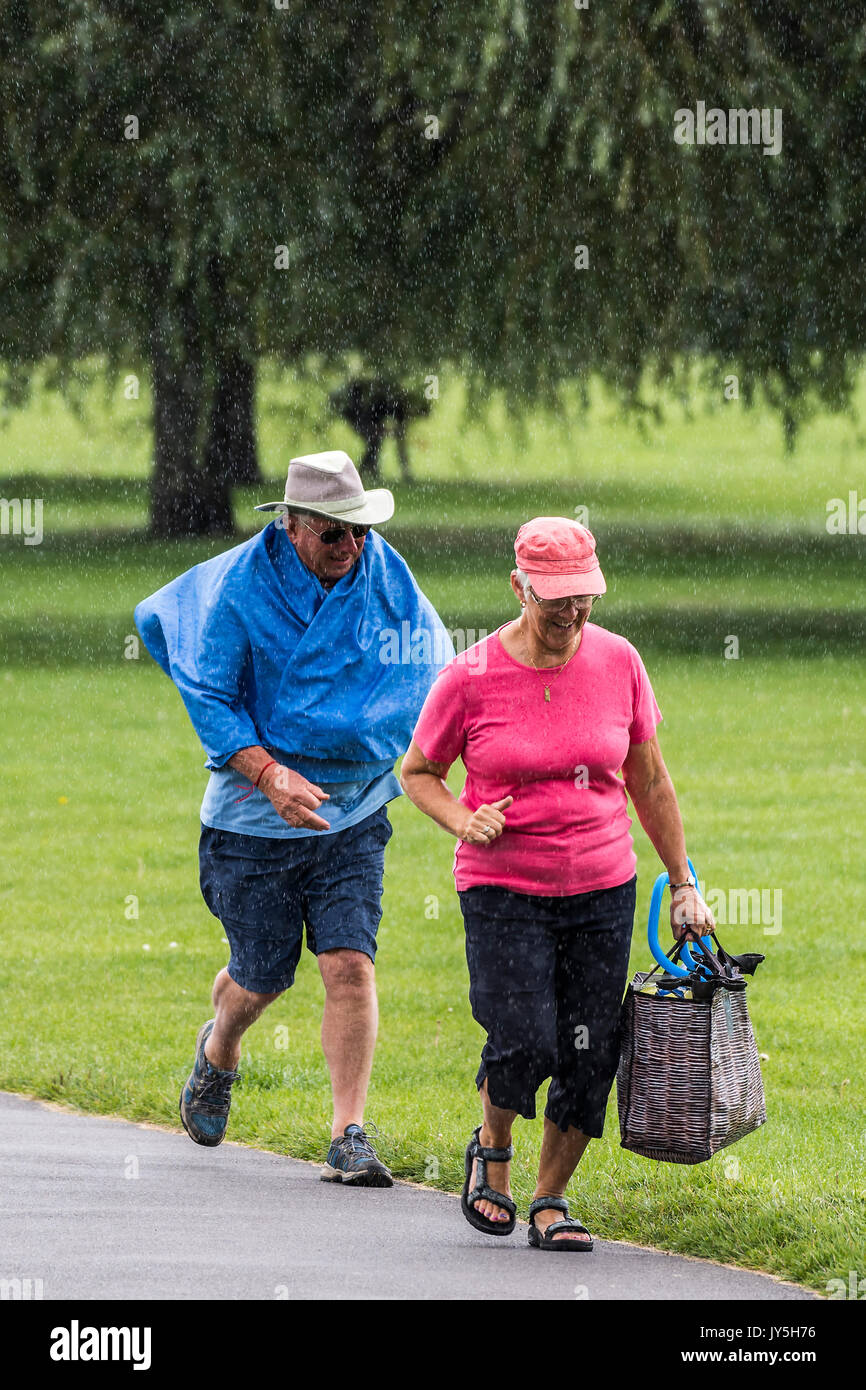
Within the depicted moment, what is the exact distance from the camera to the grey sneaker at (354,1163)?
20.3 ft

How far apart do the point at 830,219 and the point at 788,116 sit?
98cm

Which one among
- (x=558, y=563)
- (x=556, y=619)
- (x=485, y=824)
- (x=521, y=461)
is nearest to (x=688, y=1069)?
(x=485, y=824)

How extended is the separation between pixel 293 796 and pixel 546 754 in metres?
1.01

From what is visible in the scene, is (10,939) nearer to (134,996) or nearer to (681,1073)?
(134,996)

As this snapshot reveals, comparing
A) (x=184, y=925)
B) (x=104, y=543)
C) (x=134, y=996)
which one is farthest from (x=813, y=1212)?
(x=104, y=543)

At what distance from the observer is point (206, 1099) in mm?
6691

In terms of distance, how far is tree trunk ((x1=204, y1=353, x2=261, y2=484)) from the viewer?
22500 millimetres

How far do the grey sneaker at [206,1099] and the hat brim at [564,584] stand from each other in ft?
6.83

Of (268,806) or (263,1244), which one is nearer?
(263,1244)

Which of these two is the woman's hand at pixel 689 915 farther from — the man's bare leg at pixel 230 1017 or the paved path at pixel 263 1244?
the man's bare leg at pixel 230 1017

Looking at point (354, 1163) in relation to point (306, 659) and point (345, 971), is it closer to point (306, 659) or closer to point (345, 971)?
point (345, 971)

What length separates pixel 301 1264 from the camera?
17.5 feet

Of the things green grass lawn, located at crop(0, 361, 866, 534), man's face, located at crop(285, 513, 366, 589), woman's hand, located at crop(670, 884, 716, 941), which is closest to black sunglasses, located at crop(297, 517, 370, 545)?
man's face, located at crop(285, 513, 366, 589)

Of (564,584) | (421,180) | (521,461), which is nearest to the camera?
(564,584)
